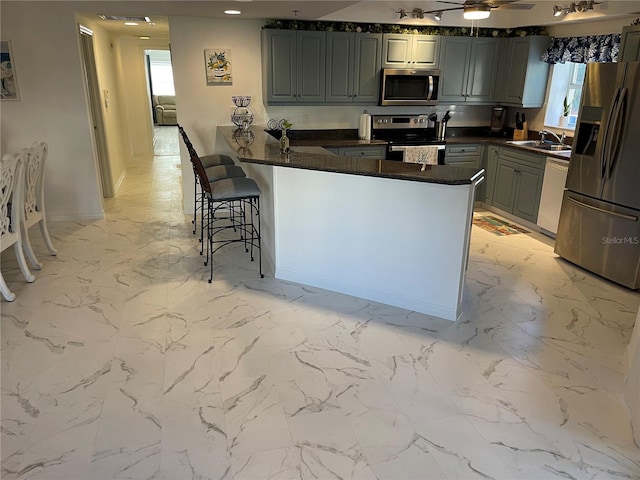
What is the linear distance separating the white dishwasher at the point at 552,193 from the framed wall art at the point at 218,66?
3533mm

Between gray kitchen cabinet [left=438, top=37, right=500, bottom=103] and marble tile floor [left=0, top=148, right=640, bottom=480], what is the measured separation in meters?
2.68

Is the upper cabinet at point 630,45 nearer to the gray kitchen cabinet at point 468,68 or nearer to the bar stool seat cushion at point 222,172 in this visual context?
the gray kitchen cabinet at point 468,68

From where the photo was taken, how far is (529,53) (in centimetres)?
548

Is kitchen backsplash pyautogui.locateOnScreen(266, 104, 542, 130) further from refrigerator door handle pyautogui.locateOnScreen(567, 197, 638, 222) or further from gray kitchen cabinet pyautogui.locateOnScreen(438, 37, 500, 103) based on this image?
refrigerator door handle pyautogui.locateOnScreen(567, 197, 638, 222)

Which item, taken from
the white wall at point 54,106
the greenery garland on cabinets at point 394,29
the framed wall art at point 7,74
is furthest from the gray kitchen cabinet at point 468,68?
the framed wall art at point 7,74

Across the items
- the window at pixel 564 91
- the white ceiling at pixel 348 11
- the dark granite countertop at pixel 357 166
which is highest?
the white ceiling at pixel 348 11

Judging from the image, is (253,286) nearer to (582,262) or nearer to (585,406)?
(585,406)

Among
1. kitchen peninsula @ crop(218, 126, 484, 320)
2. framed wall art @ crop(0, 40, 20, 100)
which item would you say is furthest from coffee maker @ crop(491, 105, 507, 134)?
framed wall art @ crop(0, 40, 20, 100)

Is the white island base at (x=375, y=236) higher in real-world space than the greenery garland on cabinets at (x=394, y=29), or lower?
lower

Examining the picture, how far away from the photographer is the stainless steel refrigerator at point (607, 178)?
3.63 metres

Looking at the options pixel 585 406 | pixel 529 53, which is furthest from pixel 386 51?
pixel 585 406

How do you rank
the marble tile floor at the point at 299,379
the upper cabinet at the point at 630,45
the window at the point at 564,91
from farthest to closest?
the window at the point at 564,91
the upper cabinet at the point at 630,45
the marble tile floor at the point at 299,379

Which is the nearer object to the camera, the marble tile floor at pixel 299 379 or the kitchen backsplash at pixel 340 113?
the marble tile floor at pixel 299 379

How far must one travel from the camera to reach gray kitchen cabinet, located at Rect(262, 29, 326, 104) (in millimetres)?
5109
